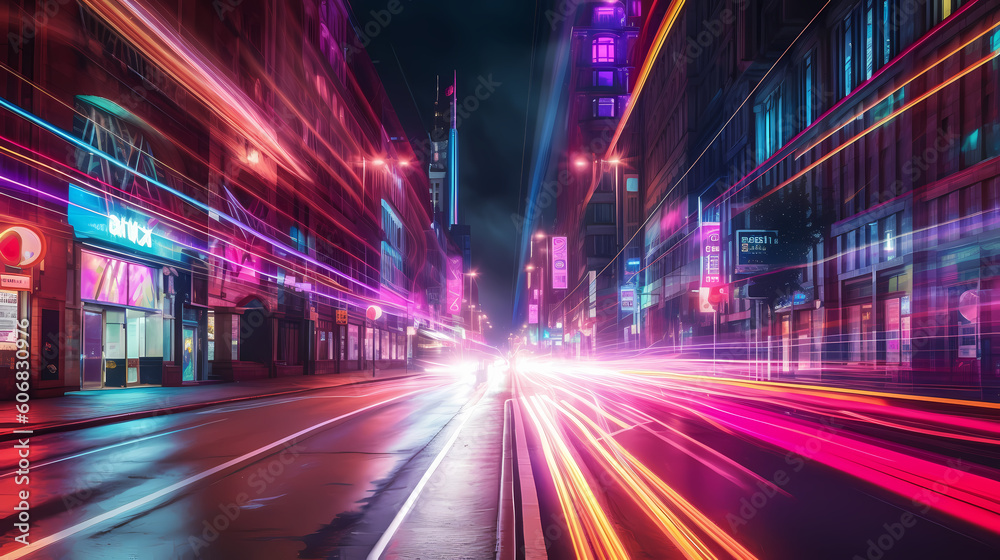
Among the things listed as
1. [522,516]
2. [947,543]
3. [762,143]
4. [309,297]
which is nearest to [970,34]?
[762,143]

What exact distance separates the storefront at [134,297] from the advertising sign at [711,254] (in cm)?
2617

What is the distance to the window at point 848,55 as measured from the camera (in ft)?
102

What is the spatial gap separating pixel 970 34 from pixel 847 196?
30.1 ft

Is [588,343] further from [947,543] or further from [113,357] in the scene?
[947,543]

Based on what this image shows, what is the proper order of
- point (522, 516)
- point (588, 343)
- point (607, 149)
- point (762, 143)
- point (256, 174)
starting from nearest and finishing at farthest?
point (522, 516) < point (256, 174) < point (762, 143) < point (607, 149) < point (588, 343)

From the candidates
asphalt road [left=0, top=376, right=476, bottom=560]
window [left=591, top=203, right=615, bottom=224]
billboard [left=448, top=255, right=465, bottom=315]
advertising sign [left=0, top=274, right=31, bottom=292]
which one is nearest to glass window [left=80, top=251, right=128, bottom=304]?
advertising sign [left=0, top=274, right=31, bottom=292]

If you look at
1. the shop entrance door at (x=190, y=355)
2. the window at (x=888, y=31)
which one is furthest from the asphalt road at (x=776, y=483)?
the shop entrance door at (x=190, y=355)

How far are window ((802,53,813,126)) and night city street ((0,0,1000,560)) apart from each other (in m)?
0.39

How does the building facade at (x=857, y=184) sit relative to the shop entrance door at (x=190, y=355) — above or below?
above

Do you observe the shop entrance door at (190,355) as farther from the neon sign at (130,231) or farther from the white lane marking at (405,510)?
the white lane marking at (405,510)

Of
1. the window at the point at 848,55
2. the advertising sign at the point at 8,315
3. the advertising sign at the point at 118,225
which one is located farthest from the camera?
the window at the point at 848,55

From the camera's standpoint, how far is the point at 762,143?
4047 cm

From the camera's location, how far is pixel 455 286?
473 feet

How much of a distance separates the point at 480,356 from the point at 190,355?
13.8 m
